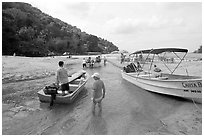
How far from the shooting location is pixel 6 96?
8930mm

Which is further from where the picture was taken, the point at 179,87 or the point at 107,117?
the point at 179,87

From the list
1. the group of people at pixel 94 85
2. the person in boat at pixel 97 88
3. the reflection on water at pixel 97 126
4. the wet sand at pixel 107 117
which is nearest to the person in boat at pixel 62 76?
the group of people at pixel 94 85

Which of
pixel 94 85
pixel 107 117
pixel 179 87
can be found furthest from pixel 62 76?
pixel 179 87

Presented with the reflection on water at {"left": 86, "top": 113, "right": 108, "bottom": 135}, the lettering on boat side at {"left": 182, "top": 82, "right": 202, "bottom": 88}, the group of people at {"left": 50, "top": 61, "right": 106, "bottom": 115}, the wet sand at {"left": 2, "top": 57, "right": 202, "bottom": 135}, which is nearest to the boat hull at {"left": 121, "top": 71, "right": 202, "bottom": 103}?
the lettering on boat side at {"left": 182, "top": 82, "right": 202, "bottom": 88}

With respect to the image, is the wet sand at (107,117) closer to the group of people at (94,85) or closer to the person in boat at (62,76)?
the group of people at (94,85)

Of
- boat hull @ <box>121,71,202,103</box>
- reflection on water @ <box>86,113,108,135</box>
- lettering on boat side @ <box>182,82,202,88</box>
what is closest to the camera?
reflection on water @ <box>86,113,108,135</box>

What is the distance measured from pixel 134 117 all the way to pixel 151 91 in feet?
13.2

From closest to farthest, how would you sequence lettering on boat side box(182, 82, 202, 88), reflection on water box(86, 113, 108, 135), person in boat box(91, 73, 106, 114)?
reflection on water box(86, 113, 108, 135) → person in boat box(91, 73, 106, 114) → lettering on boat side box(182, 82, 202, 88)

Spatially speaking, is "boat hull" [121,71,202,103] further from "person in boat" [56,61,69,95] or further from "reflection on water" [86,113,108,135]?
"person in boat" [56,61,69,95]

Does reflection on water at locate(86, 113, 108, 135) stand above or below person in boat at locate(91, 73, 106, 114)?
below

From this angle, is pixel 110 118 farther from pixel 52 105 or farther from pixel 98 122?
pixel 52 105

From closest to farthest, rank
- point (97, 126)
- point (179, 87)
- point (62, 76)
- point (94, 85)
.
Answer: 1. point (97, 126)
2. point (94, 85)
3. point (62, 76)
4. point (179, 87)

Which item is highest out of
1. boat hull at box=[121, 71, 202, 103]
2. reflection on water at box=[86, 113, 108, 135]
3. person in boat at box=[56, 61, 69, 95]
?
person in boat at box=[56, 61, 69, 95]

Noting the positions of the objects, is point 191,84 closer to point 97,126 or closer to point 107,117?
point 107,117
